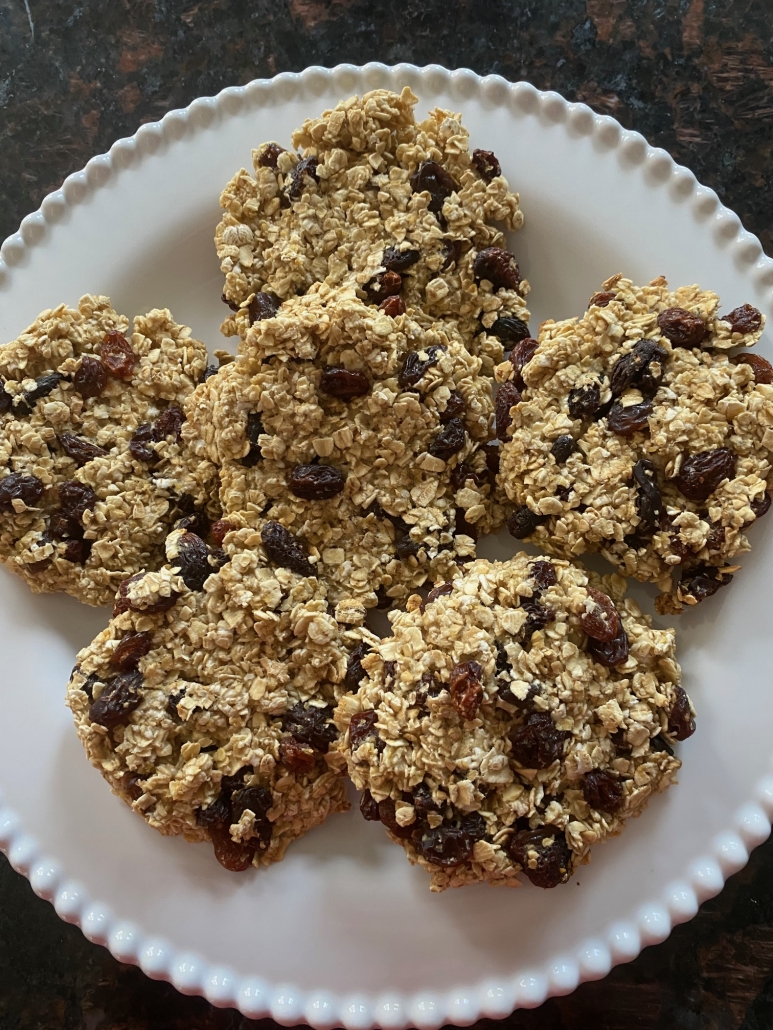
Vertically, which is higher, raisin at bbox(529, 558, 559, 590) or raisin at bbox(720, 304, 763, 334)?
raisin at bbox(720, 304, 763, 334)

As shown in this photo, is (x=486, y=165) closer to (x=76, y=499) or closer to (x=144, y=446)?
(x=144, y=446)

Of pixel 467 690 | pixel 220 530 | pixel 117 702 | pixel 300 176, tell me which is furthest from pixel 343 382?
pixel 117 702

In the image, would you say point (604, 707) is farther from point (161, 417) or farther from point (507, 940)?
point (161, 417)

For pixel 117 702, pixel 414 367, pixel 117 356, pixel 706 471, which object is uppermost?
pixel 706 471

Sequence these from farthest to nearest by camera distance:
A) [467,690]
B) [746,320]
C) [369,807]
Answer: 1. [746,320]
2. [369,807]
3. [467,690]

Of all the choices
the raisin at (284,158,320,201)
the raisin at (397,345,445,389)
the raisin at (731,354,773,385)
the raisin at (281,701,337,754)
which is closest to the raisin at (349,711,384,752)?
the raisin at (281,701,337,754)

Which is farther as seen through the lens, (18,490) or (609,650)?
(18,490)

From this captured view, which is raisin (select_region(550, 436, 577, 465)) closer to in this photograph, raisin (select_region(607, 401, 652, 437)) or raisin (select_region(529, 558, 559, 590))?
raisin (select_region(607, 401, 652, 437))
